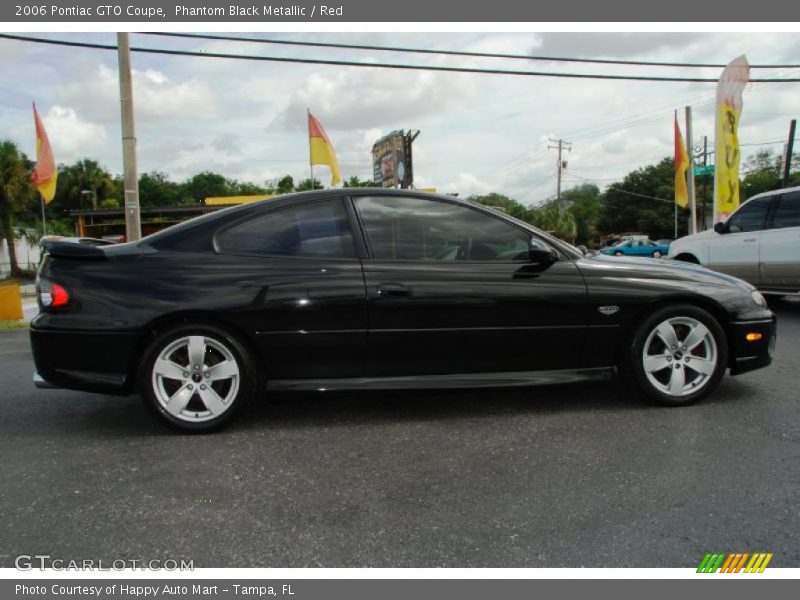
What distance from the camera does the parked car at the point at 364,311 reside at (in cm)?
333

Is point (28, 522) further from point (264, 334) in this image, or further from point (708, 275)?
point (708, 275)

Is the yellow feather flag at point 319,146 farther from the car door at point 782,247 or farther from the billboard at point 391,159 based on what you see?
the car door at point 782,247

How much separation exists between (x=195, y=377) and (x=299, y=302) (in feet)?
2.43

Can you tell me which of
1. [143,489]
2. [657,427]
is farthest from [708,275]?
[143,489]

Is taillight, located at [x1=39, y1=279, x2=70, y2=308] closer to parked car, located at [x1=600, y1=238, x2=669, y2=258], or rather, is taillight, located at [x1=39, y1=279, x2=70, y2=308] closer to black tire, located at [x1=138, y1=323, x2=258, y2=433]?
black tire, located at [x1=138, y1=323, x2=258, y2=433]

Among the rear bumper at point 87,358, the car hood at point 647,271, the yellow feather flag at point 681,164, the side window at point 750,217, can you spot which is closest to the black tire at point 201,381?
the rear bumper at point 87,358

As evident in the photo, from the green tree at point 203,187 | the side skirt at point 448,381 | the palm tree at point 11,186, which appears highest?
the green tree at point 203,187

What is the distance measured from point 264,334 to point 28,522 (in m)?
1.42

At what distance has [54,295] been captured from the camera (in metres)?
3.32

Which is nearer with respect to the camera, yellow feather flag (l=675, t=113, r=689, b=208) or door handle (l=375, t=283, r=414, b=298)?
door handle (l=375, t=283, r=414, b=298)

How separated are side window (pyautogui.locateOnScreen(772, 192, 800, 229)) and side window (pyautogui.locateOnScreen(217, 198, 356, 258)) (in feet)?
22.2

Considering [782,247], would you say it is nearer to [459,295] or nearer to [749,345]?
[749,345]

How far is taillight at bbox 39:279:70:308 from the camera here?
3.32 m

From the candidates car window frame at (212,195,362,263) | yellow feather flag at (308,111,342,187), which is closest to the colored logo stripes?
car window frame at (212,195,362,263)
